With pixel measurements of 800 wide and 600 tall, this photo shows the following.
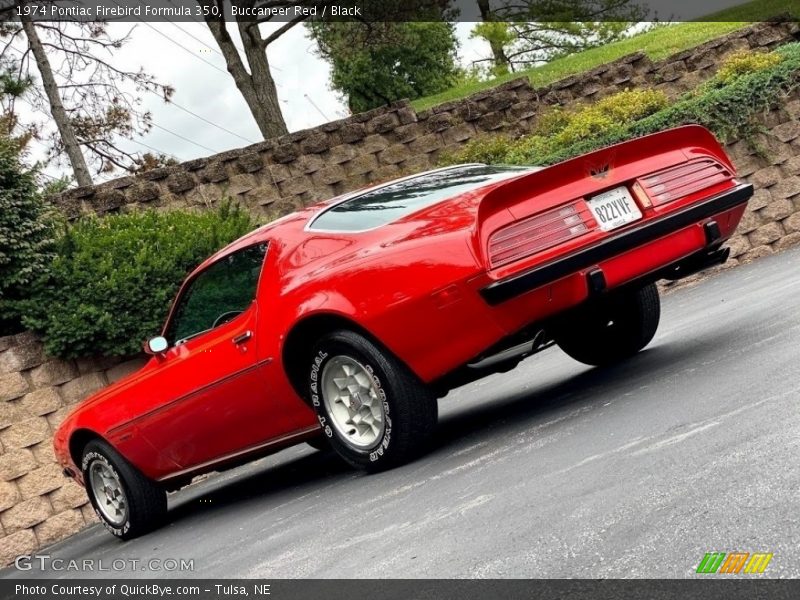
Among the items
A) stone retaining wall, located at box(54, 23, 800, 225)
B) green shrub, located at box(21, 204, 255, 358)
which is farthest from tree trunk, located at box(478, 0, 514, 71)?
green shrub, located at box(21, 204, 255, 358)

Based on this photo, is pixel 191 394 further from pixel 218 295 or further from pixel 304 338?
pixel 304 338

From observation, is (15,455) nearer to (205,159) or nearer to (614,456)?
(614,456)

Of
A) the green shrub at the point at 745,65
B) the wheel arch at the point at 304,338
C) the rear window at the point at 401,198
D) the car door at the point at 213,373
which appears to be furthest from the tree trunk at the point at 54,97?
the wheel arch at the point at 304,338

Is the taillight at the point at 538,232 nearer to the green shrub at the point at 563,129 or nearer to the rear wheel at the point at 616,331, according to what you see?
the rear wheel at the point at 616,331

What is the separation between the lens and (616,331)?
7.74 m

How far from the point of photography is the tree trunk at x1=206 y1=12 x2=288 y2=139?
2144 cm

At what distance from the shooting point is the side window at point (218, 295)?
6.77 m

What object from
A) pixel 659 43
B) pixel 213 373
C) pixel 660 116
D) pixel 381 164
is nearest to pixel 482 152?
pixel 381 164

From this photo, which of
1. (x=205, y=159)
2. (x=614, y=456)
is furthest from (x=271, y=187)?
(x=614, y=456)

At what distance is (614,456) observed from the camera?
4707 mm

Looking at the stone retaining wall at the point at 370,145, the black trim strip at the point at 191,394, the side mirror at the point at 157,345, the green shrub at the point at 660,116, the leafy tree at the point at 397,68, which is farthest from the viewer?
the leafy tree at the point at 397,68

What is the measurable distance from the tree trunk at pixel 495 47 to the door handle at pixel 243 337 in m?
28.3

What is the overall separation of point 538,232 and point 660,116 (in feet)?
23.6

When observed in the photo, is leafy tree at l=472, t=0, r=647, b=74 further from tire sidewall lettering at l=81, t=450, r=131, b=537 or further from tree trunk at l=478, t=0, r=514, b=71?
tire sidewall lettering at l=81, t=450, r=131, b=537
